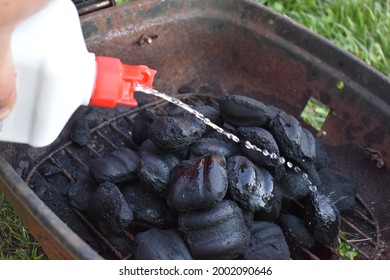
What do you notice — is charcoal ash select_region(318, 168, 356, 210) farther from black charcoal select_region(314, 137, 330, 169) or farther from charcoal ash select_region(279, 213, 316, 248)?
charcoal ash select_region(279, 213, 316, 248)

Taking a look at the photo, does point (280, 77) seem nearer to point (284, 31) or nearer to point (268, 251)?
point (284, 31)

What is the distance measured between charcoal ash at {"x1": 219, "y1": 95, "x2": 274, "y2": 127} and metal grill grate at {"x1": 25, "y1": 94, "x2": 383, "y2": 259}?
1.13 ft

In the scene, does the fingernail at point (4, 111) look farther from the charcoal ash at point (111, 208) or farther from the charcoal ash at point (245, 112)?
the charcoal ash at point (245, 112)

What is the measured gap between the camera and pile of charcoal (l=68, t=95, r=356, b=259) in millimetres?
1442

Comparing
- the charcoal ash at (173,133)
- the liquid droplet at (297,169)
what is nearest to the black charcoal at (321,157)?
the liquid droplet at (297,169)

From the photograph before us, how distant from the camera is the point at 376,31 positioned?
2770mm

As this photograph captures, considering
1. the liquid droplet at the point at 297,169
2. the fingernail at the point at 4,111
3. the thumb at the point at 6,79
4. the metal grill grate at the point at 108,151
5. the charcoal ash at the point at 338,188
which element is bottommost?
the metal grill grate at the point at 108,151

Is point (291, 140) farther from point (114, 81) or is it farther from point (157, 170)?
point (114, 81)

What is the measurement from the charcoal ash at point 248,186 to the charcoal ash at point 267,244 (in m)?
0.06

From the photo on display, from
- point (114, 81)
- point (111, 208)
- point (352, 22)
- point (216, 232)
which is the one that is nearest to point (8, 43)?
point (114, 81)

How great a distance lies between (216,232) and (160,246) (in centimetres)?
14

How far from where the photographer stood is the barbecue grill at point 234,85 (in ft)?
5.48

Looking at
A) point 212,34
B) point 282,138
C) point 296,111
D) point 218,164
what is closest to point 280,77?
point 296,111

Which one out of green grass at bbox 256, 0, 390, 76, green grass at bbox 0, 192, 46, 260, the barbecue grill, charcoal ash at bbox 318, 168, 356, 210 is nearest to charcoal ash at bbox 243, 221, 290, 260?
the barbecue grill
